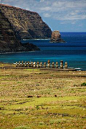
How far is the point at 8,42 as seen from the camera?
179125 mm

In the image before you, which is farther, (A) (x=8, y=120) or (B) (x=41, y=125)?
(A) (x=8, y=120)

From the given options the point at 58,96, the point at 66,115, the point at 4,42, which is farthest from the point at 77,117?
the point at 4,42

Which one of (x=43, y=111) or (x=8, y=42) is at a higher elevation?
(x=43, y=111)

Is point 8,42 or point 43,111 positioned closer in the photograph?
point 43,111

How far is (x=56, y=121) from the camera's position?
21.8m

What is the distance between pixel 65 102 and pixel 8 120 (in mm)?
7063

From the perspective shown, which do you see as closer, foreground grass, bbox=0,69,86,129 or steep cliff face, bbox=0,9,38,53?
foreground grass, bbox=0,69,86,129

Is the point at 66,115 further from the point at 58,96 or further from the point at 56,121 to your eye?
the point at 58,96

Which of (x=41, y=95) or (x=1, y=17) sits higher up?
(x=1, y=17)

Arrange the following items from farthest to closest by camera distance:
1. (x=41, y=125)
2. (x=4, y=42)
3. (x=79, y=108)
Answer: (x=4, y=42) → (x=79, y=108) → (x=41, y=125)

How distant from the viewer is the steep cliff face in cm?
17288

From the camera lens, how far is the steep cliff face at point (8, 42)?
173 meters

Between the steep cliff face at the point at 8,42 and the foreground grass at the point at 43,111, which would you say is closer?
the foreground grass at the point at 43,111

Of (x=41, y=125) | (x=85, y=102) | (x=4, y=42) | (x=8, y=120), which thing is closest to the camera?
(x=41, y=125)
